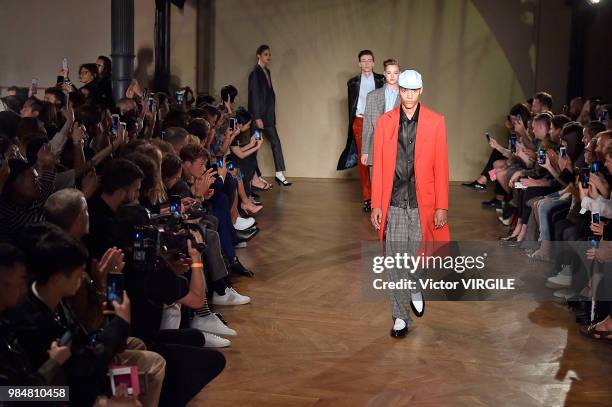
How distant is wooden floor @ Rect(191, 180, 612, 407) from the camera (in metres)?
4.04

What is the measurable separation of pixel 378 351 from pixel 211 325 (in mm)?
870

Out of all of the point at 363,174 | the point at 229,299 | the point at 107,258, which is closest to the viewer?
the point at 107,258

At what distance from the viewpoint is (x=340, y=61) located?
11.6 metres

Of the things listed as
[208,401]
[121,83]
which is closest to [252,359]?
[208,401]

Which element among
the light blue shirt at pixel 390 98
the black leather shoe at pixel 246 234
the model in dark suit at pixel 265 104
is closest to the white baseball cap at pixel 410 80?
the black leather shoe at pixel 246 234

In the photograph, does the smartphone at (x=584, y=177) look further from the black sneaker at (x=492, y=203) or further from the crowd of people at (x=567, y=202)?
the black sneaker at (x=492, y=203)

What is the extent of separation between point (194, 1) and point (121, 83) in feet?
12.7

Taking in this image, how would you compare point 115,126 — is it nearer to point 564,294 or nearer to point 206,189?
point 206,189

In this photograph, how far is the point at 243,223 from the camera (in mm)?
7496

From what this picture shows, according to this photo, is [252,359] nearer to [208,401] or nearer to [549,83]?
[208,401]

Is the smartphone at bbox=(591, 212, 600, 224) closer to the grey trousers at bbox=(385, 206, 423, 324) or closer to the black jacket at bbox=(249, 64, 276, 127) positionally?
the grey trousers at bbox=(385, 206, 423, 324)

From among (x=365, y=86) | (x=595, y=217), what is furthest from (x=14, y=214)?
(x=365, y=86)

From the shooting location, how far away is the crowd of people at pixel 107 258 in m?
2.65

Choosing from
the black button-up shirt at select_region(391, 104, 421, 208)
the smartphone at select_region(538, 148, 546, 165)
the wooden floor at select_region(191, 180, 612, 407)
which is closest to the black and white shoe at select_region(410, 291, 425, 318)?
the wooden floor at select_region(191, 180, 612, 407)
